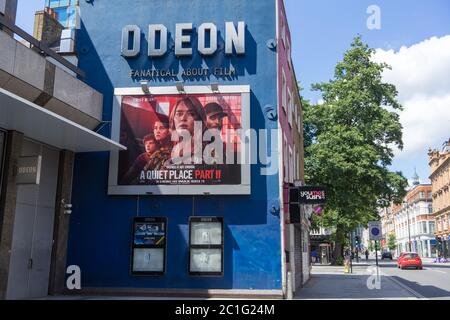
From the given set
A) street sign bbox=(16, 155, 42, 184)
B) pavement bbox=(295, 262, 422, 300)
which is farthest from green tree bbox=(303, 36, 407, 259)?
street sign bbox=(16, 155, 42, 184)

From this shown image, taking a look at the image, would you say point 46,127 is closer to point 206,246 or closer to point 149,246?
point 149,246

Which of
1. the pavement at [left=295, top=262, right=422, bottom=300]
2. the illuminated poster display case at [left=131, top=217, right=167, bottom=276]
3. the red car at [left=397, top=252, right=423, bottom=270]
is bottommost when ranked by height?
the pavement at [left=295, top=262, right=422, bottom=300]

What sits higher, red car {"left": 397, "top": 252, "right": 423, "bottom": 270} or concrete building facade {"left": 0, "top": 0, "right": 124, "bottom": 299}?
concrete building facade {"left": 0, "top": 0, "right": 124, "bottom": 299}

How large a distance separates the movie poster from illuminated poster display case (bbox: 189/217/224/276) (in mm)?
1355

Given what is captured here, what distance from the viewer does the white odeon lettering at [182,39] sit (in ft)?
54.0

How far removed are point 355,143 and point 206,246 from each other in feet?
85.6

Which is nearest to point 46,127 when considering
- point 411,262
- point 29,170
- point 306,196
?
point 29,170

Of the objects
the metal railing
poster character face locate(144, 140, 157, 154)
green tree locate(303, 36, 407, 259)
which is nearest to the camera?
the metal railing

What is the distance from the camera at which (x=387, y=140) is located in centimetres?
3975

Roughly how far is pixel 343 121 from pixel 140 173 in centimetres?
2861

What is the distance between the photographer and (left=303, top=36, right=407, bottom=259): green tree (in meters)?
37.5

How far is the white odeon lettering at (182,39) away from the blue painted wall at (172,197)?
0.89 feet

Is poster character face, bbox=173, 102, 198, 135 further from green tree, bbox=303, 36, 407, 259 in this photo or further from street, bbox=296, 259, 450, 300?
green tree, bbox=303, 36, 407, 259

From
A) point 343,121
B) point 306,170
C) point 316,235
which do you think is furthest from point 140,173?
point 316,235
